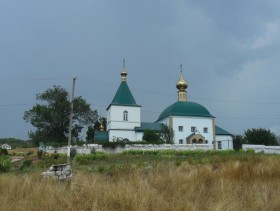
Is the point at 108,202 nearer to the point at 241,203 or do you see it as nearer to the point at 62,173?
the point at 241,203

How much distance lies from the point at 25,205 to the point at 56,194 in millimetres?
750

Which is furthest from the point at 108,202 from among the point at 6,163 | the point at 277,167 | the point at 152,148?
the point at 152,148

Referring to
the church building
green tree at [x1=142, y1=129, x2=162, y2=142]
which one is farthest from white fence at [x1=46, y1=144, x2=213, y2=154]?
the church building

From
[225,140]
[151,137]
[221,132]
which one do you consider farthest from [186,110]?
[151,137]

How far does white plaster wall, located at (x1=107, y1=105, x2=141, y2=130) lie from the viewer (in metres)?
53.6

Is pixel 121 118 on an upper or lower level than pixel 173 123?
upper

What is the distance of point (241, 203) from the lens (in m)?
5.95

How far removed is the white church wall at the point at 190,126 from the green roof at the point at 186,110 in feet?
2.39

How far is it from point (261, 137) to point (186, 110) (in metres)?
11.4

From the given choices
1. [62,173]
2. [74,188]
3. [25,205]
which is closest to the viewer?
[25,205]

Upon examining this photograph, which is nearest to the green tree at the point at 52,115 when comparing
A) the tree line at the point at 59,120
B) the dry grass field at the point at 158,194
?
the tree line at the point at 59,120

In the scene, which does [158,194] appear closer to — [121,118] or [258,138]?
[121,118]

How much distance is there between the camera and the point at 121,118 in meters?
54.0

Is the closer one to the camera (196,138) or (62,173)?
(62,173)
